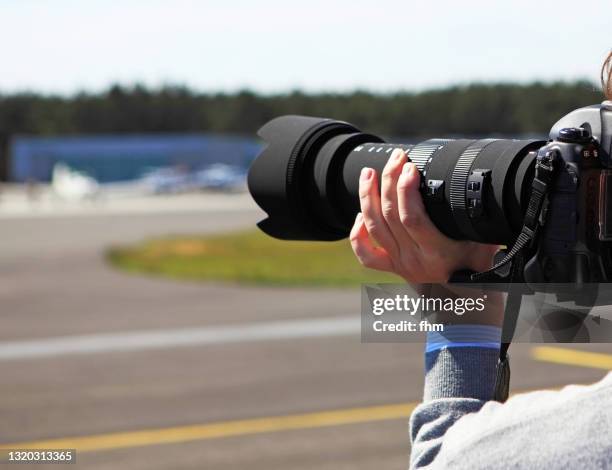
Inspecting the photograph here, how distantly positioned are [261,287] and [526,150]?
1611 cm

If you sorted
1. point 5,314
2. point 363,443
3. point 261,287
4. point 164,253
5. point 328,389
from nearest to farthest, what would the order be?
1. point 363,443
2. point 328,389
3. point 5,314
4. point 261,287
5. point 164,253

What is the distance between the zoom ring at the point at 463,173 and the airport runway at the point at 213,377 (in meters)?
5.57

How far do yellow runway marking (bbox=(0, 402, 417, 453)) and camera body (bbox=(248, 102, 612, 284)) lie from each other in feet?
19.5

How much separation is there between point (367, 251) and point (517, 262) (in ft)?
1.12

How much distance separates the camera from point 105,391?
32.9 ft

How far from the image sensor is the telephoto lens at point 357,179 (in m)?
1.99

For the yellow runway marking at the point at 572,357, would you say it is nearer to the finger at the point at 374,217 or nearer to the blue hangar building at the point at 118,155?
the finger at the point at 374,217

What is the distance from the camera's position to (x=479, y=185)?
2.05 m

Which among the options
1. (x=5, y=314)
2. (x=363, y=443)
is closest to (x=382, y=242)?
(x=363, y=443)

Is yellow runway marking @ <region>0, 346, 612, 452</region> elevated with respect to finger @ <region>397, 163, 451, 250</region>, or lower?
lower

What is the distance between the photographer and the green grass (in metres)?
19.2

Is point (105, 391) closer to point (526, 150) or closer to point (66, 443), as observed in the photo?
A: point (66, 443)

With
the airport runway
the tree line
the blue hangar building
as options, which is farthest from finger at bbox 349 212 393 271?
the tree line

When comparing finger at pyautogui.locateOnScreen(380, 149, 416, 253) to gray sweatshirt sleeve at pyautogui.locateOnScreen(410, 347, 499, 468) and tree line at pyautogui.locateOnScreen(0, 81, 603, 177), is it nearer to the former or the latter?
gray sweatshirt sleeve at pyautogui.locateOnScreen(410, 347, 499, 468)
